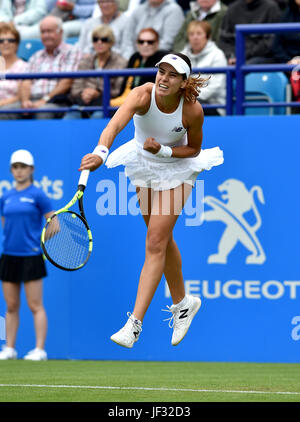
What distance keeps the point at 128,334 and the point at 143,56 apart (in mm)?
5573

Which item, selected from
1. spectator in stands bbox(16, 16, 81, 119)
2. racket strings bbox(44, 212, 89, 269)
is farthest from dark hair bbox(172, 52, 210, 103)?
spectator in stands bbox(16, 16, 81, 119)

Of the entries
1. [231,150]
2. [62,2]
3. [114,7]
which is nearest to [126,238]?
[231,150]

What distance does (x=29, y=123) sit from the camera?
1311 centimetres

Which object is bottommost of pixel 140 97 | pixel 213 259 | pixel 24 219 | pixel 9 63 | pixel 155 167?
pixel 155 167

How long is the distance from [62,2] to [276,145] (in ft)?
16.9

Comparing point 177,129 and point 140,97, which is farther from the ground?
point 140,97

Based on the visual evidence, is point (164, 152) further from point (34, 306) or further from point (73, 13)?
point (73, 13)

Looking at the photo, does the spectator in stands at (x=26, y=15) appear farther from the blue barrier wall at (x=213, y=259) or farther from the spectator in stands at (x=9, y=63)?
the blue barrier wall at (x=213, y=259)

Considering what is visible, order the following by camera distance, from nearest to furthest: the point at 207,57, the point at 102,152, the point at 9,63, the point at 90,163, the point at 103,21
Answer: the point at 90,163 < the point at 102,152 < the point at 207,57 < the point at 9,63 < the point at 103,21

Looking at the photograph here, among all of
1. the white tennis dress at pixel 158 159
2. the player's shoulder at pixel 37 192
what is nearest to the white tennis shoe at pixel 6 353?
the player's shoulder at pixel 37 192

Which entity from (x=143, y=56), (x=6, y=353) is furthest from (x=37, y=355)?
(x=143, y=56)

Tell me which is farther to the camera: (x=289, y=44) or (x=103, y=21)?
(x=103, y=21)

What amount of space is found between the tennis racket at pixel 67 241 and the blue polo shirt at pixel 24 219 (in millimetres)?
4225

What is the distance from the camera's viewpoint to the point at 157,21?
46.2 feet
